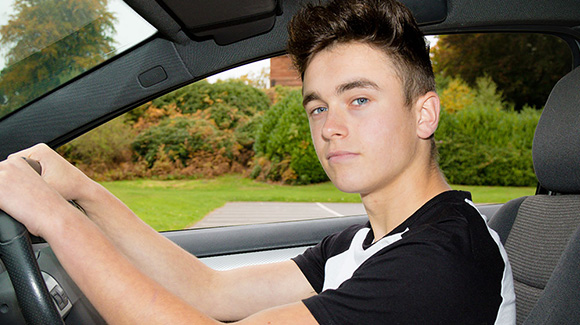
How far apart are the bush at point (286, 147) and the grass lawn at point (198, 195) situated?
0.22 meters

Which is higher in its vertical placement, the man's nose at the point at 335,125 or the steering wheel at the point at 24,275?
the man's nose at the point at 335,125

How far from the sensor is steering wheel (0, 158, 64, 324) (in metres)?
0.95

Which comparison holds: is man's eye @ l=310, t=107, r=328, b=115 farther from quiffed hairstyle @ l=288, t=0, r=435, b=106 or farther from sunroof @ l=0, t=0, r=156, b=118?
sunroof @ l=0, t=0, r=156, b=118

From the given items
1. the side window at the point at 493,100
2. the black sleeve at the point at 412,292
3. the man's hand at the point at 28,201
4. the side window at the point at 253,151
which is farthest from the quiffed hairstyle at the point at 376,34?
the side window at the point at 493,100

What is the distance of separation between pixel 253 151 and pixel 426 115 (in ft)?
17.9

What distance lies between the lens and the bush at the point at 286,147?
21.1ft

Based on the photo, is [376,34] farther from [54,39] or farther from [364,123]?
[54,39]

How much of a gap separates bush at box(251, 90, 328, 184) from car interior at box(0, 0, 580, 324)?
14.6 ft

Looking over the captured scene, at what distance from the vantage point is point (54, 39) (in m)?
1.51

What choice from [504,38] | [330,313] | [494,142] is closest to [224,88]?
[494,142]

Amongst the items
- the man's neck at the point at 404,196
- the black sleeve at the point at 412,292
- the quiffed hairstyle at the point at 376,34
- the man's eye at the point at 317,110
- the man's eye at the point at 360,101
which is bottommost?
the black sleeve at the point at 412,292

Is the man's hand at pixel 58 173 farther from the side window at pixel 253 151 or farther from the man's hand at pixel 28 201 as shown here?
the side window at pixel 253 151

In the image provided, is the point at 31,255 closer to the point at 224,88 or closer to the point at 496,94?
the point at 224,88

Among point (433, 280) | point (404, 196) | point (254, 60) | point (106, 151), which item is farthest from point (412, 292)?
point (106, 151)
